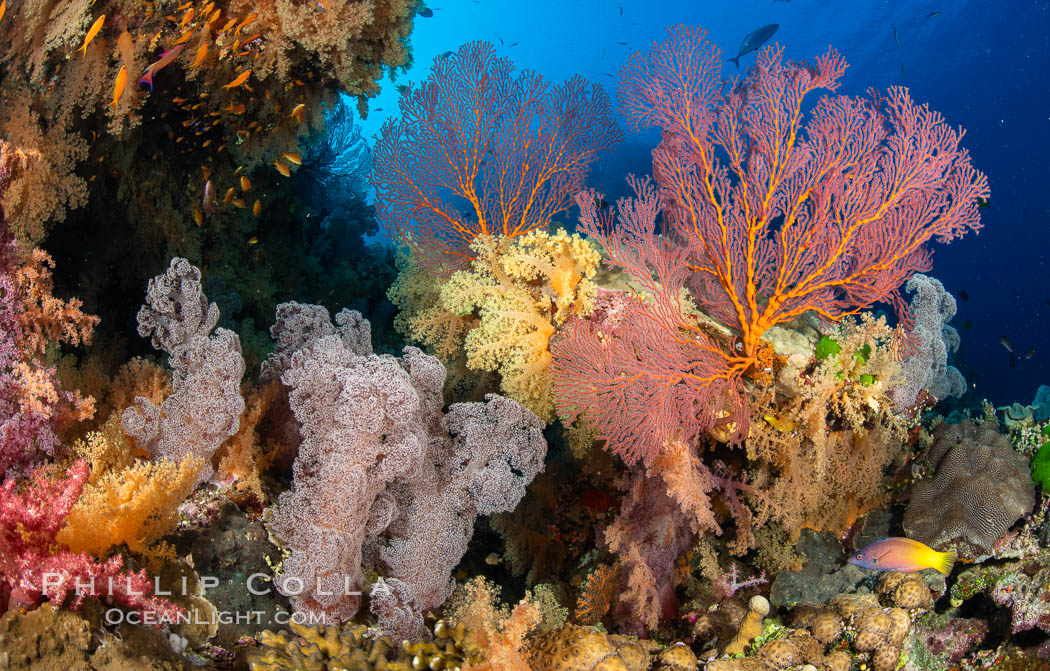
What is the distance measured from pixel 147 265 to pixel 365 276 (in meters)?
5.10

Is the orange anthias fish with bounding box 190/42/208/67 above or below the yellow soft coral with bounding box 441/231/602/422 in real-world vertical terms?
above

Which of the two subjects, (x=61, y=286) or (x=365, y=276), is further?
(x=365, y=276)

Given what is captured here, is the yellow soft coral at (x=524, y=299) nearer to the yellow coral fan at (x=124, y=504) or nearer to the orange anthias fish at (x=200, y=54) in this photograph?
the yellow coral fan at (x=124, y=504)

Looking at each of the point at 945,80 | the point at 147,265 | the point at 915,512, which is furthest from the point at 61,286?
the point at 945,80

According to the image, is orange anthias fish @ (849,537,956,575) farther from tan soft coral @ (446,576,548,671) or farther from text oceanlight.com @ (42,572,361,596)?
text oceanlight.com @ (42,572,361,596)

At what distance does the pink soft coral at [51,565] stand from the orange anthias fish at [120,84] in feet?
10.4

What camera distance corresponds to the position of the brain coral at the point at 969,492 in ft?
13.2

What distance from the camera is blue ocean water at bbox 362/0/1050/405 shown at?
31.5 m

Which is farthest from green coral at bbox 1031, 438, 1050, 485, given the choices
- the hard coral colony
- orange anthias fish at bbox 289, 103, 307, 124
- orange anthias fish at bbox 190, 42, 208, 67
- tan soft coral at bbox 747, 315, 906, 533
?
orange anthias fish at bbox 190, 42, 208, 67

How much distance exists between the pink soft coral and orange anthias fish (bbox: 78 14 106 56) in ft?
10.3

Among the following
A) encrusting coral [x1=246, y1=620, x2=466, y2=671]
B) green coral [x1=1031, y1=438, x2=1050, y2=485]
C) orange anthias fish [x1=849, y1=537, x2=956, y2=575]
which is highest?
green coral [x1=1031, y1=438, x2=1050, y2=485]

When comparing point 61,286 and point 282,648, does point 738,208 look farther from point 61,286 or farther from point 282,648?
point 61,286

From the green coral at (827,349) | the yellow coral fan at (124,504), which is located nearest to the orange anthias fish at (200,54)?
the yellow coral fan at (124,504)

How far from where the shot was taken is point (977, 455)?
14.4ft
